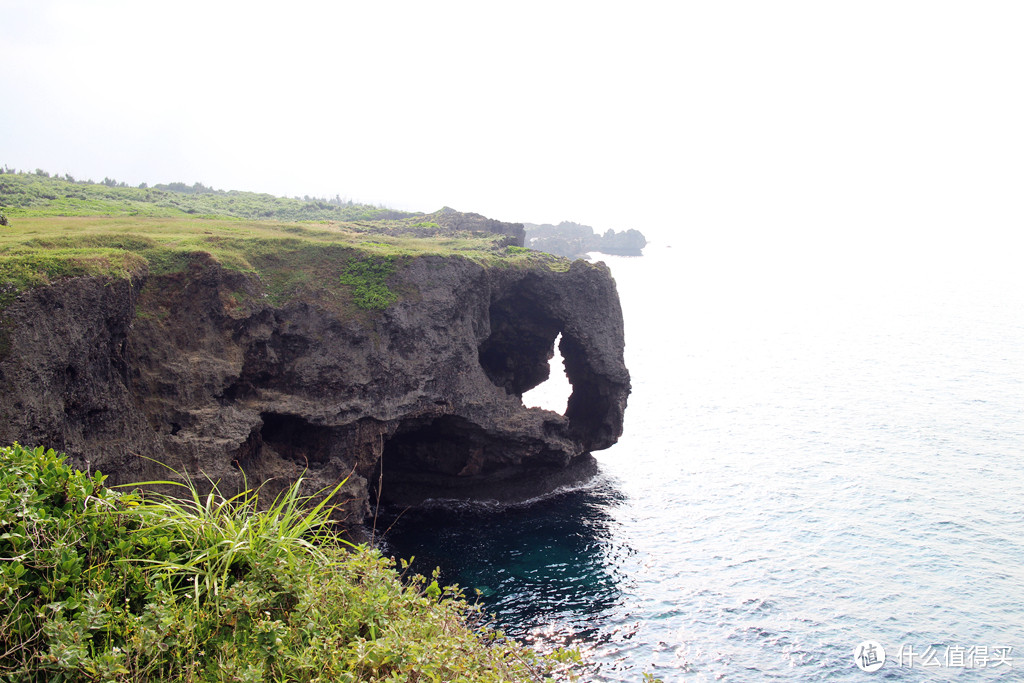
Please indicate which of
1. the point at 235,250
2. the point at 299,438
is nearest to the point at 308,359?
the point at 299,438

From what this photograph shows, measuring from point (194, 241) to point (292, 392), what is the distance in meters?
6.56

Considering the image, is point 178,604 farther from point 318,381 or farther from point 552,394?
point 552,394

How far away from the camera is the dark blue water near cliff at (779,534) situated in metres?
20.4

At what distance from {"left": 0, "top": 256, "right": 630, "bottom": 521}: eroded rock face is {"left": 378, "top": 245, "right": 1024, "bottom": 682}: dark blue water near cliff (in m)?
3.14

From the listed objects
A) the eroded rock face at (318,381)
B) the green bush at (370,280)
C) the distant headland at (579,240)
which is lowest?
the eroded rock face at (318,381)

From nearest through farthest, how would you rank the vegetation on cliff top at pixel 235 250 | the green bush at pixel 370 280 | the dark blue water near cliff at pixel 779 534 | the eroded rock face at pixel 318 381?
1. the eroded rock face at pixel 318 381
2. the vegetation on cliff top at pixel 235 250
3. the dark blue water near cliff at pixel 779 534
4. the green bush at pixel 370 280

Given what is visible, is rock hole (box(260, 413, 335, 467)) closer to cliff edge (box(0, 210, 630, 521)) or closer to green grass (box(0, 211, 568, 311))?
cliff edge (box(0, 210, 630, 521))

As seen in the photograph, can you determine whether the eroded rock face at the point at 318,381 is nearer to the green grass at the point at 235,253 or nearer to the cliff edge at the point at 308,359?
the cliff edge at the point at 308,359

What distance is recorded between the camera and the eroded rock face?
16.7 metres

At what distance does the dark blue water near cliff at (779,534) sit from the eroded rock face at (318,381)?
314 cm

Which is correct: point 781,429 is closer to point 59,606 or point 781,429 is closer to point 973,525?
point 973,525

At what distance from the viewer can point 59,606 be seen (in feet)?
16.6

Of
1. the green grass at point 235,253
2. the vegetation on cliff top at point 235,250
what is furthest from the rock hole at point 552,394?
the green grass at point 235,253

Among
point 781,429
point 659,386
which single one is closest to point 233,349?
point 781,429
